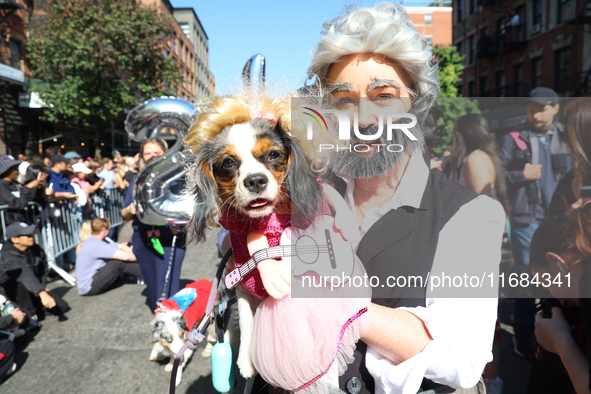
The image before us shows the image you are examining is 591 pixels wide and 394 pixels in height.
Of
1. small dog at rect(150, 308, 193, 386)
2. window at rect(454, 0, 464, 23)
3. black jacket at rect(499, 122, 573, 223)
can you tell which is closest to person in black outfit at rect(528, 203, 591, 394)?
black jacket at rect(499, 122, 573, 223)

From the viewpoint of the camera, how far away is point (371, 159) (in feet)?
4.04

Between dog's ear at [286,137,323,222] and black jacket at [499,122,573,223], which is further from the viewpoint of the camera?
black jacket at [499,122,573,223]

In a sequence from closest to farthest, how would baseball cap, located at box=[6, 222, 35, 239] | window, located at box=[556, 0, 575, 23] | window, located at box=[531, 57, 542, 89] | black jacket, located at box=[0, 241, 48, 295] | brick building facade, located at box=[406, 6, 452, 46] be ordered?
black jacket, located at box=[0, 241, 48, 295] → baseball cap, located at box=[6, 222, 35, 239] → window, located at box=[556, 0, 575, 23] → window, located at box=[531, 57, 542, 89] → brick building facade, located at box=[406, 6, 452, 46]

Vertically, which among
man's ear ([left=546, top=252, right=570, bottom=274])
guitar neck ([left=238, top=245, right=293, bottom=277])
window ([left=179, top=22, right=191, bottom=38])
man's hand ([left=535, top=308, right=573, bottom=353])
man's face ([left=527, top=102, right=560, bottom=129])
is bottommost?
man's hand ([left=535, top=308, right=573, bottom=353])

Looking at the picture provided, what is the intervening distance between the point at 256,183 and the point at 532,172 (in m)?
3.32

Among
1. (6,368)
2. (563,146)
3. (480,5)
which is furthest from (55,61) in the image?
(480,5)

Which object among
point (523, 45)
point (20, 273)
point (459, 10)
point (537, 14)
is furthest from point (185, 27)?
point (20, 273)

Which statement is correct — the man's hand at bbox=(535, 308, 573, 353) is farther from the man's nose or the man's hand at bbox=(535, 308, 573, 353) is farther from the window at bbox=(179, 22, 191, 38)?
the window at bbox=(179, 22, 191, 38)

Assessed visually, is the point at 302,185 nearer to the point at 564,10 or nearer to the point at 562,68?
the point at 562,68

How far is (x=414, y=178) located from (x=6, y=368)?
12.4 feet

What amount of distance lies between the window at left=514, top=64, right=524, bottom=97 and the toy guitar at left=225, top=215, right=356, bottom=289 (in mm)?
21300

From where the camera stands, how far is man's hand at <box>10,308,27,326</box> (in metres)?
3.68

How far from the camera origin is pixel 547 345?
2.00m

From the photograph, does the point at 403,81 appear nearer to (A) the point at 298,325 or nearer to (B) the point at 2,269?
(A) the point at 298,325
